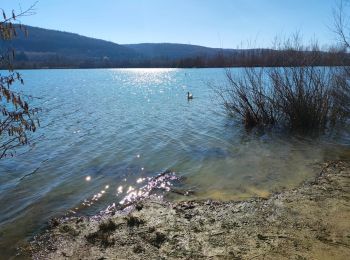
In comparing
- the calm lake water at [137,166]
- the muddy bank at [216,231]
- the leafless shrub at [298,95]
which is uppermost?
the leafless shrub at [298,95]

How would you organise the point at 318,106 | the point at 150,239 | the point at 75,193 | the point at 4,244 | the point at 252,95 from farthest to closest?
the point at 252,95
the point at 318,106
the point at 75,193
the point at 4,244
the point at 150,239

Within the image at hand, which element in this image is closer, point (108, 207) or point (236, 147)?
point (108, 207)

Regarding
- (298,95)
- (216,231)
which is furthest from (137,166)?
(298,95)

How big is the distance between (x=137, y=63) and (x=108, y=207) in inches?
7589

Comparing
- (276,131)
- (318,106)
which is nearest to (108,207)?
(276,131)

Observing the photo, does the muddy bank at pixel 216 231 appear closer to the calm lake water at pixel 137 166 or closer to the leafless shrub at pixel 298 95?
the calm lake water at pixel 137 166

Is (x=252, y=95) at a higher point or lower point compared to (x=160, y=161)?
higher

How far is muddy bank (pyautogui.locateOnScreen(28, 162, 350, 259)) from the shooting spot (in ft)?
18.6

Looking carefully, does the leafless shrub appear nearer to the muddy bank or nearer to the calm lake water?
the calm lake water

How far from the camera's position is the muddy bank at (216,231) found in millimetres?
5656

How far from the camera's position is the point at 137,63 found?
7726 inches

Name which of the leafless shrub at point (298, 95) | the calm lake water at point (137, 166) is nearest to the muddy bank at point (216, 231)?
the calm lake water at point (137, 166)

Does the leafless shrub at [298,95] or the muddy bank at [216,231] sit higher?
the leafless shrub at [298,95]

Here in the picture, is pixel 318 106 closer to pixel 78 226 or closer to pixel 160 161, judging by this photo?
pixel 160 161
